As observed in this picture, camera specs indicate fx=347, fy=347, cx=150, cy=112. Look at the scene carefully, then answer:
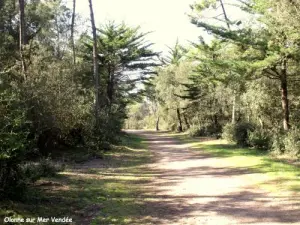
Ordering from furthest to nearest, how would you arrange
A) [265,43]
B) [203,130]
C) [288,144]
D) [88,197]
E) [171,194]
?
[203,130] → [265,43] → [288,144] → [171,194] → [88,197]

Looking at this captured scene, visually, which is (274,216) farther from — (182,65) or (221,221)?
(182,65)

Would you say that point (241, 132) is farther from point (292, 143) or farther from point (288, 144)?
point (292, 143)

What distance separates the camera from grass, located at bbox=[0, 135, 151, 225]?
717cm

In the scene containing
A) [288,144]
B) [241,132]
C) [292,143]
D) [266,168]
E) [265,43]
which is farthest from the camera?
[241,132]

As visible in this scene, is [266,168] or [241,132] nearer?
[266,168]

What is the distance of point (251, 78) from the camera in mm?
18953

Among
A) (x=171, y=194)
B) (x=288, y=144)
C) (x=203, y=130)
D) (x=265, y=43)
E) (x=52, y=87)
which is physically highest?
(x=265, y=43)

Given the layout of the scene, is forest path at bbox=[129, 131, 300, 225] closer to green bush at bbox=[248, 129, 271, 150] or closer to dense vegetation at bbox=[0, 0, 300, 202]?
dense vegetation at bbox=[0, 0, 300, 202]

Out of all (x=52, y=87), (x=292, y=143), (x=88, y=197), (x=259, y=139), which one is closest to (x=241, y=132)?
(x=259, y=139)

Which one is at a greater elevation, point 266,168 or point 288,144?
point 288,144

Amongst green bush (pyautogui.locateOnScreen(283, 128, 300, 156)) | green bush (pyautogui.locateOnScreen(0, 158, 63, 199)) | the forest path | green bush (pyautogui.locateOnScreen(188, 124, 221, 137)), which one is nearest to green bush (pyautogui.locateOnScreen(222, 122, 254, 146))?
green bush (pyautogui.locateOnScreen(283, 128, 300, 156))

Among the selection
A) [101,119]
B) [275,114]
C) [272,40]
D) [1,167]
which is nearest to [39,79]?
[101,119]

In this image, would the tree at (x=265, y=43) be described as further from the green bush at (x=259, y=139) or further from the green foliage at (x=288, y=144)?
the green foliage at (x=288, y=144)

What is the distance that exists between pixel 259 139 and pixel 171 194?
395 inches
